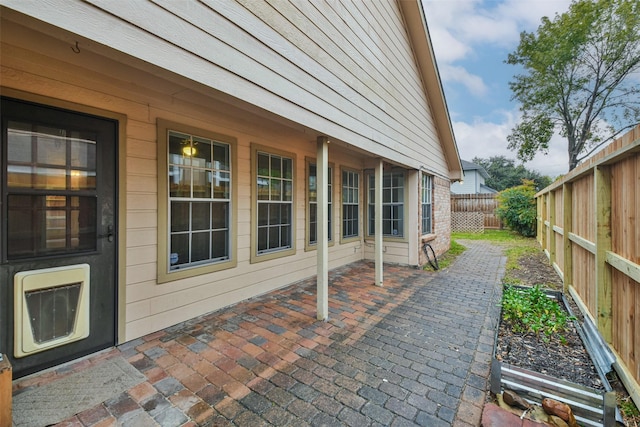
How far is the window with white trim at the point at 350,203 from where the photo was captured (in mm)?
6742

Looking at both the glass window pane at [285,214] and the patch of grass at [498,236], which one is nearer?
the glass window pane at [285,214]

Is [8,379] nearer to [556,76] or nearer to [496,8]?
[496,8]

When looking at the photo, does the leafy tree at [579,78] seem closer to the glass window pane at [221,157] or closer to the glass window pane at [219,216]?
the glass window pane at [221,157]

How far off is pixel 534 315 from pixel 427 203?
4.44 metres

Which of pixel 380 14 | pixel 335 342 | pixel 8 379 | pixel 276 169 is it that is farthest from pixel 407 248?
pixel 8 379

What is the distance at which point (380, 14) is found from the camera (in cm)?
488

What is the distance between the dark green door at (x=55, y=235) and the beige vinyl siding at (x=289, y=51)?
1.66 metres

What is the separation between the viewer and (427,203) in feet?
25.5

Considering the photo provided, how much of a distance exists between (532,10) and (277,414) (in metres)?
21.9

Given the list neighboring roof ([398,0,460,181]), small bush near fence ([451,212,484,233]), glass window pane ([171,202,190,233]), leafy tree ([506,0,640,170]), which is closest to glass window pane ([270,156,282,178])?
glass window pane ([171,202,190,233])

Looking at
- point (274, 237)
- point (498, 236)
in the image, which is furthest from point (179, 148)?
point (498, 236)

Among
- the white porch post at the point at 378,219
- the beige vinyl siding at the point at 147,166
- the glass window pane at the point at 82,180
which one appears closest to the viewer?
the beige vinyl siding at the point at 147,166

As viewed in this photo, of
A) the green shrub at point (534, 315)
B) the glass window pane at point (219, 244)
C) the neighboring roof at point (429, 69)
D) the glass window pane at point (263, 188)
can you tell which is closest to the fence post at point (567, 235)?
the green shrub at point (534, 315)

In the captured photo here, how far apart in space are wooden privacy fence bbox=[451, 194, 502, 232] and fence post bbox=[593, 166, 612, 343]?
14187 millimetres
